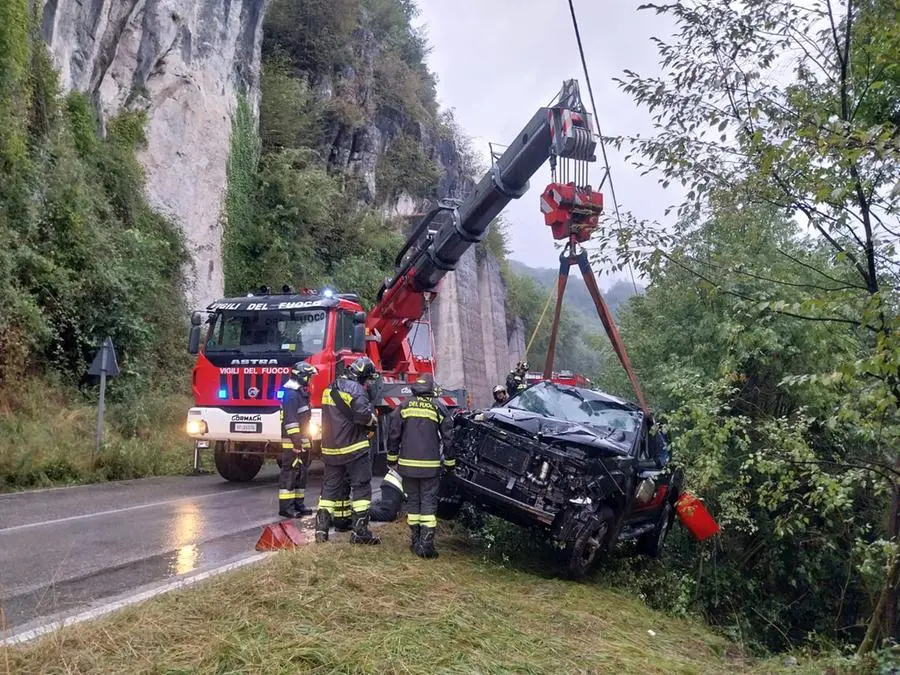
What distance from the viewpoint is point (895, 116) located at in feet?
20.7

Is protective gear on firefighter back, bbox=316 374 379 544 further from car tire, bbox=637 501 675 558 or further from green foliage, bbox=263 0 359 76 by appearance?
green foliage, bbox=263 0 359 76

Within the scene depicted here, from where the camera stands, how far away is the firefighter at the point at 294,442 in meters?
8.38

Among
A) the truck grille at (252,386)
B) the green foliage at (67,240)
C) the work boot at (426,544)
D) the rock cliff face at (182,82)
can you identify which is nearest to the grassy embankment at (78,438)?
the green foliage at (67,240)

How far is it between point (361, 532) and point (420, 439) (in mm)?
959

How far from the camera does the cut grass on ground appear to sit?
148 inches

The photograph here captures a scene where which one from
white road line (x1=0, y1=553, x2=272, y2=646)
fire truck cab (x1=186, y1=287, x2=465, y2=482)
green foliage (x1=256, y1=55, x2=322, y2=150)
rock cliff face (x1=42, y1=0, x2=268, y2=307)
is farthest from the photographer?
green foliage (x1=256, y1=55, x2=322, y2=150)

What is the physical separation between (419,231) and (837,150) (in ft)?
29.4

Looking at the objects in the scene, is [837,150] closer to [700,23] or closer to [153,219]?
[700,23]

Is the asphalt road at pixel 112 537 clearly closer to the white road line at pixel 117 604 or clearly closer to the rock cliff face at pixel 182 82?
the white road line at pixel 117 604

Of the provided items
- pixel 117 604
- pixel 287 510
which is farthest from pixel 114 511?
pixel 117 604

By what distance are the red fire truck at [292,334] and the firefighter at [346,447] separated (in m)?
2.82

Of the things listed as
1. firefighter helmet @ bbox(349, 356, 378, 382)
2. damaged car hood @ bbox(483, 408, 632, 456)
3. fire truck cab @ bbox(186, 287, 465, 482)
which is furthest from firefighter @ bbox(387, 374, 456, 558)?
fire truck cab @ bbox(186, 287, 465, 482)

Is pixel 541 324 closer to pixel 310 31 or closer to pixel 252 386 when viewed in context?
pixel 310 31

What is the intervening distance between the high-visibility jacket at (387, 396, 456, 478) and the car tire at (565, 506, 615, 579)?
1281 mm
